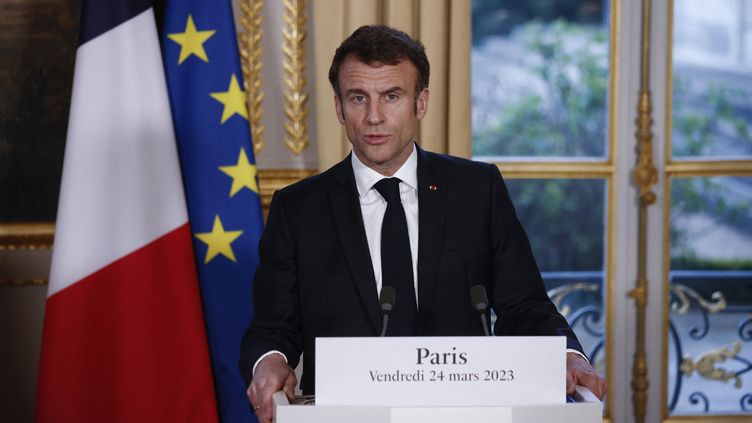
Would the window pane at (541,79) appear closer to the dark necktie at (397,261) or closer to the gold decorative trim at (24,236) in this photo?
the gold decorative trim at (24,236)

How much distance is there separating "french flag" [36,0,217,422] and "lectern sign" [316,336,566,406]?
1544 mm

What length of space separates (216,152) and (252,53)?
0.57 meters

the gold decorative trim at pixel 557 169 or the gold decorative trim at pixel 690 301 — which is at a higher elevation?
the gold decorative trim at pixel 557 169

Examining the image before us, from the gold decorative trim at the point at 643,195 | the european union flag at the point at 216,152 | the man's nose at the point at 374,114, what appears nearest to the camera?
the man's nose at the point at 374,114

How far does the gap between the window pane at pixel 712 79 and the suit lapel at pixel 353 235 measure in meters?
2.14

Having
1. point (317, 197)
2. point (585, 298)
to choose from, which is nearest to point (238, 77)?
point (317, 197)

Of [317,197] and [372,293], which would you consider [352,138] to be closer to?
[317,197]

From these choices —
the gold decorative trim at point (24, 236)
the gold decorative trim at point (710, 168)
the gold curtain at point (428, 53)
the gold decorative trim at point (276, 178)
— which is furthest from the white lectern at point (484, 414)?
the gold decorative trim at point (710, 168)

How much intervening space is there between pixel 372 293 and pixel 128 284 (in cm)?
117

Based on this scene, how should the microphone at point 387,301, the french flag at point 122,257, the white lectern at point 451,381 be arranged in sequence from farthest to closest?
the french flag at point 122,257 → the microphone at point 387,301 → the white lectern at point 451,381

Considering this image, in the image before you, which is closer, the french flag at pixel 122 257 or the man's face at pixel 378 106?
the man's face at pixel 378 106

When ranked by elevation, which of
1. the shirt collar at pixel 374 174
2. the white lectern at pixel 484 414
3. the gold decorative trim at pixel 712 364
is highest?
the shirt collar at pixel 374 174

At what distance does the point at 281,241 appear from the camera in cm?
216

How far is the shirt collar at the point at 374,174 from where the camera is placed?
7.06ft
